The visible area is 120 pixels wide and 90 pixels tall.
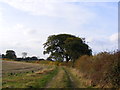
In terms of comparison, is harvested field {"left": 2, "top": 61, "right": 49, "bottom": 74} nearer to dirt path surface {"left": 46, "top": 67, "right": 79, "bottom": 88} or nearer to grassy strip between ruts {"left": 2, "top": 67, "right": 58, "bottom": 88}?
grassy strip between ruts {"left": 2, "top": 67, "right": 58, "bottom": 88}

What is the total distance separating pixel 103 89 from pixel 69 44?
173 feet

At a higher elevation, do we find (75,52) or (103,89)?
(75,52)

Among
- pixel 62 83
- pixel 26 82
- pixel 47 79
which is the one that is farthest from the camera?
pixel 47 79

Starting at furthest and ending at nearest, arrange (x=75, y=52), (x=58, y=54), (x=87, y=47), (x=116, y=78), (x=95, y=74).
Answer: (x=58, y=54) → (x=87, y=47) → (x=75, y=52) → (x=95, y=74) → (x=116, y=78)

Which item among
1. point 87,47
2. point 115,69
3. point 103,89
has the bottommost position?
point 103,89

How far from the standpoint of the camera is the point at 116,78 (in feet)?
55.5

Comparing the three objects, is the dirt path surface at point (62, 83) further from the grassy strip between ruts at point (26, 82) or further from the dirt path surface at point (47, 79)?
the grassy strip between ruts at point (26, 82)

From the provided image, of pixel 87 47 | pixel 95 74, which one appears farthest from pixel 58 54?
pixel 95 74

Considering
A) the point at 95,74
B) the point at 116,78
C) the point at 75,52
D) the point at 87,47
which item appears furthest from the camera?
the point at 87,47

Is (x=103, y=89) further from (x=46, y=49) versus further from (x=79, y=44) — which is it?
(x=46, y=49)

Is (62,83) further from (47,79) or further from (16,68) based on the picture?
(16,68)

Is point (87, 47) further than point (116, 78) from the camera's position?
Yes

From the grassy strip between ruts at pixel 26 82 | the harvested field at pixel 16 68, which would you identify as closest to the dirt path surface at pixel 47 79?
the grassy strip between ruts at pixel 26 82

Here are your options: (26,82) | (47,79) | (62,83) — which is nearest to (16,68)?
(47,79)
